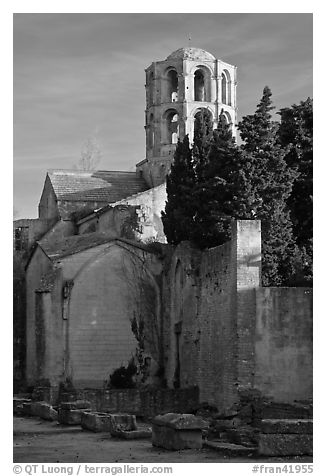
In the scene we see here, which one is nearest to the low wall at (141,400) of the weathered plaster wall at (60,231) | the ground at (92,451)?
the ground at (92,451)

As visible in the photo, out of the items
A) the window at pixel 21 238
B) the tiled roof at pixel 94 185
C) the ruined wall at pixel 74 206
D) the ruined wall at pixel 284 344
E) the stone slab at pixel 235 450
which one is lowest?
the stone slab at pixel 235 450

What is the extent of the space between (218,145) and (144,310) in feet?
21.1

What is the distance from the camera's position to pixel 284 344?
24578 millimetres

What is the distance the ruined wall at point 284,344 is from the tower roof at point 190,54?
29956 millimetres

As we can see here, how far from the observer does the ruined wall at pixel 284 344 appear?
961 inches

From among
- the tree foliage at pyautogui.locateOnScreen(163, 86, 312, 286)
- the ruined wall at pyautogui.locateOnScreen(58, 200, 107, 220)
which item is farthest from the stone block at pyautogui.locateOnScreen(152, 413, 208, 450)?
the ruined wall at pyautogui.locateOnScreen(58, 200, 107, 220)

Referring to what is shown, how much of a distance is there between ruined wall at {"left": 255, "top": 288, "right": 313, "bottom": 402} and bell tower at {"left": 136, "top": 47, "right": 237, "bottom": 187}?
2767cm

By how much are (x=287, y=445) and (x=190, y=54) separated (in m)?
39.2

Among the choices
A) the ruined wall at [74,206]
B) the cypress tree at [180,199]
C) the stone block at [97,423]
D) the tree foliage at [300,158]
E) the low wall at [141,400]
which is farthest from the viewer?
the ruined wall at [74,206]

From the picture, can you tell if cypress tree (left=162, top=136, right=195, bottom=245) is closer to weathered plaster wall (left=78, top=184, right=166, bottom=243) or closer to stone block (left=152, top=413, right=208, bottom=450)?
weathered plaster wall (left=78, top=184, right=166, bottom=243)

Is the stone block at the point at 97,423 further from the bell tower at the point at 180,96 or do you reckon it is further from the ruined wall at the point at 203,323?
the bell tower at the point at 180,96

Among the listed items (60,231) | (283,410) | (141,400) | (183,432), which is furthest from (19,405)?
(60,231)

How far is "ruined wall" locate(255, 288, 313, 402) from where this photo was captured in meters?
24.4
